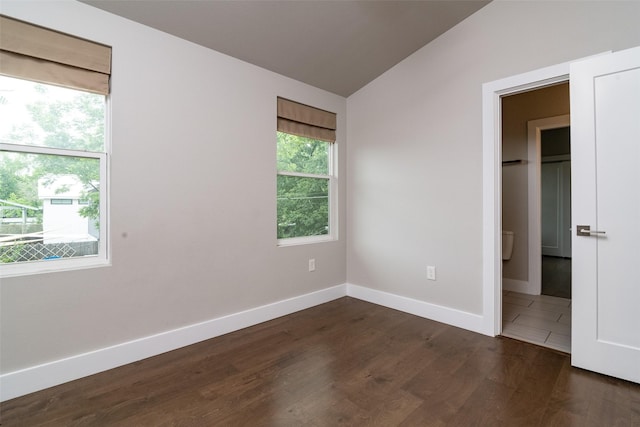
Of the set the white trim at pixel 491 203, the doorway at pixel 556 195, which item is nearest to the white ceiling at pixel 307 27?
the white trim at pixel 491 203

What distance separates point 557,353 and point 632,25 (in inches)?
92.6

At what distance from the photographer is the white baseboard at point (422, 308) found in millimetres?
2734

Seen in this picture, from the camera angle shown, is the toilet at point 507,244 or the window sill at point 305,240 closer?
the window sill at point 305,240

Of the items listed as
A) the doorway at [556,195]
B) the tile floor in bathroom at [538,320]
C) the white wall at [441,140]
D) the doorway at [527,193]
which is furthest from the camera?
the doorway at [556,195]

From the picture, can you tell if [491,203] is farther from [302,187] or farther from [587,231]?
[302,187]

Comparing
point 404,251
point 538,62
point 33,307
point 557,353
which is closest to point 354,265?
point 404,251

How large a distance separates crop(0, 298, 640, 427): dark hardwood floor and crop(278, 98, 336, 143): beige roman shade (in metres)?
2.09

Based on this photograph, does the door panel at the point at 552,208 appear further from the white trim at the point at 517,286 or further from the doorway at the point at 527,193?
the white trim at the point at 517,286

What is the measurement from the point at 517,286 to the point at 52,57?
5094 millimetres

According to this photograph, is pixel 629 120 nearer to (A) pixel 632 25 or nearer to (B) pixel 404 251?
(A) pixel 632 25

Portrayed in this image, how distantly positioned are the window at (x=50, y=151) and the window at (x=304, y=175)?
1.54 m

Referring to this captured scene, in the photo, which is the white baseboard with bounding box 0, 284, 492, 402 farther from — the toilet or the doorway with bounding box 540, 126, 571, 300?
the doorway with bounding box 540, 126, 571, 300

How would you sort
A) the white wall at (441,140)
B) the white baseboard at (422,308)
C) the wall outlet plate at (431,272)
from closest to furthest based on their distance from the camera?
1. the white wall at (441,140)
2. the white baseboard at (422,308)
3. the wall outlet plate at (431,272)

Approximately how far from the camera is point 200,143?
8.30ft
